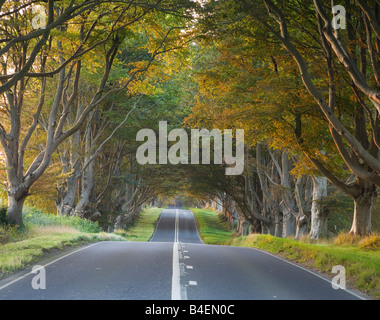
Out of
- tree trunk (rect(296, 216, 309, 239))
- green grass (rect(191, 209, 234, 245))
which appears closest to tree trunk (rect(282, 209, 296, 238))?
tree trunk (rect(296, 216, 309, 239))

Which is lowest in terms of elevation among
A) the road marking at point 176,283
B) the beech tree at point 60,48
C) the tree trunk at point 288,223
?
the tree trunk at point 288,223

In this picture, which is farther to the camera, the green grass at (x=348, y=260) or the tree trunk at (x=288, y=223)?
the tree trunk at (x=288, y=223)

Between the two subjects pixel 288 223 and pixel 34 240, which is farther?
pixel 288 223

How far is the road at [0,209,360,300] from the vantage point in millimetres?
7699

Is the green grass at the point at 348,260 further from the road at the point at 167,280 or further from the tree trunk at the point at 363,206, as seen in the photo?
the tree trunk at the point at 363,206

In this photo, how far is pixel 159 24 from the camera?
16500mm

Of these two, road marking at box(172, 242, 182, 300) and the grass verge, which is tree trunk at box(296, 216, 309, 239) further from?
road marking at box(172, 242, 182, 300)

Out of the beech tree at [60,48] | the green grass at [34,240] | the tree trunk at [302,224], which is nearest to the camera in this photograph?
the green grass at [34,240]

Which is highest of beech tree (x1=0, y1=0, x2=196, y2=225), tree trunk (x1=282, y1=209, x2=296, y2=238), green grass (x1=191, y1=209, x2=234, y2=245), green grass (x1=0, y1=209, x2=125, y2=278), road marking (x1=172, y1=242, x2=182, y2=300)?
beech tree (x1=0, y1=0, x2=196, y2=225)

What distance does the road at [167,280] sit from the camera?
25.3ft

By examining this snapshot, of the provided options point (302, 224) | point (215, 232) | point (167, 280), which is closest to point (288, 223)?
point (302, 224)

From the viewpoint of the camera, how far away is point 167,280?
9070 mm

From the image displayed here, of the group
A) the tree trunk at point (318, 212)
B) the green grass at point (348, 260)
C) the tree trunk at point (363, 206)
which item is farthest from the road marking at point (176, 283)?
the tree trunk at point (318, 212)

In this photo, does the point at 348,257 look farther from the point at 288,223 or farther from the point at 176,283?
the point at 288,223
